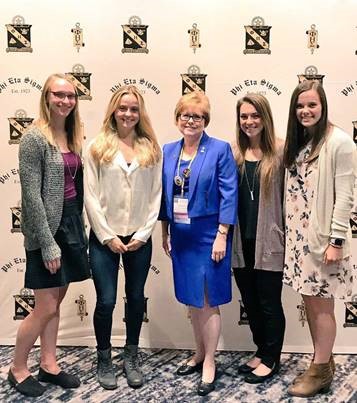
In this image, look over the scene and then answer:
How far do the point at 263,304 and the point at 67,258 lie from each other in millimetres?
984

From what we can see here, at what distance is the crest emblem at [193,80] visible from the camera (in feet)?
8.89

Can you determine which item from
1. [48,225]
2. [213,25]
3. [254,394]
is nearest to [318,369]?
[254,394]

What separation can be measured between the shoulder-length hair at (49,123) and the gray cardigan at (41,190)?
0.03 m

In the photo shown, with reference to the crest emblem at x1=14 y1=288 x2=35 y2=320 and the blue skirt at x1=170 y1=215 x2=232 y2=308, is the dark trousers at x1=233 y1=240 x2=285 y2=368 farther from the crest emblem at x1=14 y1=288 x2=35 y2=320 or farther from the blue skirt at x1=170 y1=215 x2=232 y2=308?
the crest emblem at x1=14 y1=288 x2=35 y2=320

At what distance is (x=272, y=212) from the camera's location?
2307 mm

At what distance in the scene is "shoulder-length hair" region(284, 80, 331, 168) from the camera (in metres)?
2.12

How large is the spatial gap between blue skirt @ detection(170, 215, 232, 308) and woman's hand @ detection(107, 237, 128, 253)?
271 mm

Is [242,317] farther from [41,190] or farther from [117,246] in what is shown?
[41,190]

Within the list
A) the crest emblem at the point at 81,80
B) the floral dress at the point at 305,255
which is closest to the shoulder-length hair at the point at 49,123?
the crest emblem at the point at 81,80

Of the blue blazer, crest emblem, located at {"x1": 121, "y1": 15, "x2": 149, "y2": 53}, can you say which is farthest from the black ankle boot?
crest emblem, located at {"x1": 121, "y1": 15, "x2": 149, "y2": 53}

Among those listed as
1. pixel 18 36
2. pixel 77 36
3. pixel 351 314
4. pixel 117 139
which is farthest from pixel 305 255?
pixel 18 36

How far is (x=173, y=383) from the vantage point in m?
2.43

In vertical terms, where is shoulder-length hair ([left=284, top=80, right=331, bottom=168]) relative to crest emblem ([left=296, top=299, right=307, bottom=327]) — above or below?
above

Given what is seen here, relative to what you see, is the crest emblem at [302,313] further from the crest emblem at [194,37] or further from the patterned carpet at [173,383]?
the crest emblem at [194,37]
